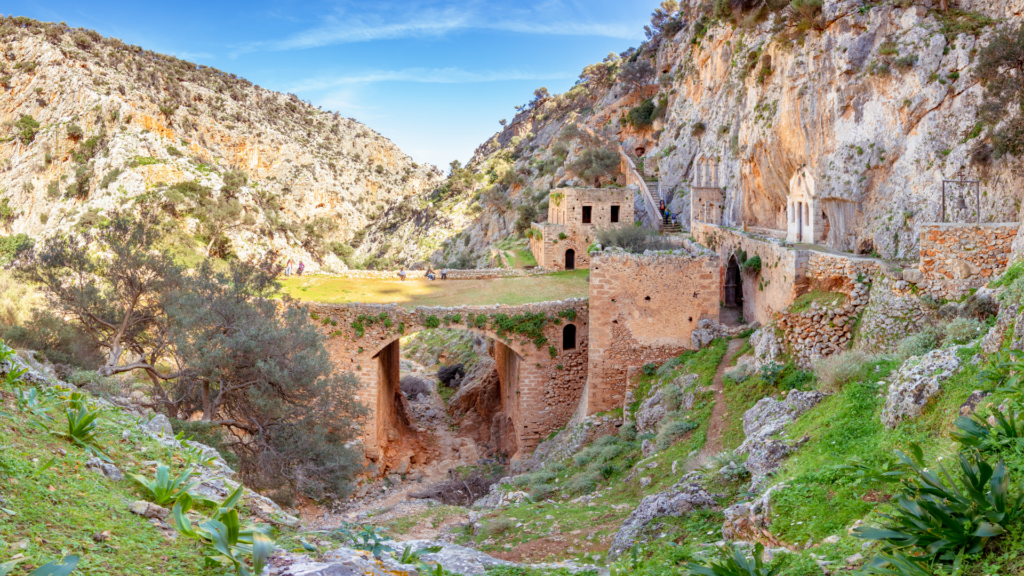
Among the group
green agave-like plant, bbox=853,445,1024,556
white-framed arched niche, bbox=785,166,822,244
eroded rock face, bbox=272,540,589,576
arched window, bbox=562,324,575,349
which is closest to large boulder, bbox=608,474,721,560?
eroded rock face, bbox=272,540,589,576

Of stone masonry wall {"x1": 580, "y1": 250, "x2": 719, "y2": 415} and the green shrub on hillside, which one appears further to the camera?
stone masonry wall {"x1": 580, "y1": 250, "x2": 719, "y2": 415}

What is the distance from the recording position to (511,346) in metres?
18.0

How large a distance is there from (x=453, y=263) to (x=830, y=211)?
31.8m

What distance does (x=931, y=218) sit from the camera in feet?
55.2

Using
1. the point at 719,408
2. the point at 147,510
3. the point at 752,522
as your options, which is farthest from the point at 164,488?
the point at 719,408

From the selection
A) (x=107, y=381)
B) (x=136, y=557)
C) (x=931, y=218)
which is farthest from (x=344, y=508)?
(x=931, y=218)

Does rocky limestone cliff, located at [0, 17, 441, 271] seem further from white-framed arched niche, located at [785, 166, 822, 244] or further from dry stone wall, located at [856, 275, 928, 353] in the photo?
dry stone wall, located at [856, 275, 928, 353]

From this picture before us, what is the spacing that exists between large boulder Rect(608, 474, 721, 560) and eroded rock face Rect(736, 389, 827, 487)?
0.64m

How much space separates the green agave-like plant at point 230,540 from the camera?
3.51 m

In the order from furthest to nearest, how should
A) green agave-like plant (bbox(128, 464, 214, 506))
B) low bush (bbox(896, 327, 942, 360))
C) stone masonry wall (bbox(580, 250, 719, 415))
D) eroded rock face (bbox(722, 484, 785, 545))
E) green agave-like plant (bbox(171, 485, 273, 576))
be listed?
stone masonry wall (bbox(580, 250, 719, 415)) < low bush (bbox(896, 327, 942, 360)) < eroded rock face (bbox(722, 484, 785, 545)) < green agave-like plant (bbox(128, 464, 214, 506)) < green agave-like plant (bbox(171, 485, 273, 576))

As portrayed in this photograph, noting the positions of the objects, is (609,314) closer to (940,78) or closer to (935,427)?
(935,427)

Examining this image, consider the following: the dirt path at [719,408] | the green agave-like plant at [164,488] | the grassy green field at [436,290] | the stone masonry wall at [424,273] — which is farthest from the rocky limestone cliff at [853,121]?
the green agave-like plant at [164,488]

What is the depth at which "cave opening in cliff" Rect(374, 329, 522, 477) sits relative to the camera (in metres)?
19.1

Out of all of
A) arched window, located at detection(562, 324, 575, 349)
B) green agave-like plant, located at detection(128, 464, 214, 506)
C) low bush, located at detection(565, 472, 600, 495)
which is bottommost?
low bush, located at detection(565, 472, 600, 495)
